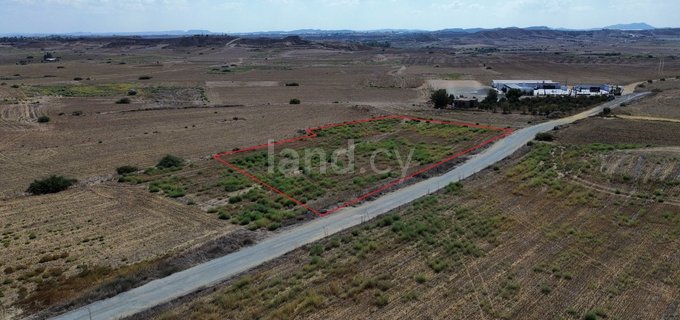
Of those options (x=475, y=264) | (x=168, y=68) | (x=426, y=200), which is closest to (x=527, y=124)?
(x=426, y=200)

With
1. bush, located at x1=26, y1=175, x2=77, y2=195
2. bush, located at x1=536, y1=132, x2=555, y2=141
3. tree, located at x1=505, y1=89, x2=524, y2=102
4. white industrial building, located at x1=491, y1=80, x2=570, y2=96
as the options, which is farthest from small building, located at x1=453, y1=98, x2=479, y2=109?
bush, located at x1=26, y1=175, x2=77, y2=195

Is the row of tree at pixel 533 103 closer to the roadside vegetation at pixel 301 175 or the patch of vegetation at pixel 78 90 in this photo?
the roadside vegetation at pixel 301 175

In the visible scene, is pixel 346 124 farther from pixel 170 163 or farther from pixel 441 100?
pixel 170 163

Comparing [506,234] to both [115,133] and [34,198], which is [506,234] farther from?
[115,133]

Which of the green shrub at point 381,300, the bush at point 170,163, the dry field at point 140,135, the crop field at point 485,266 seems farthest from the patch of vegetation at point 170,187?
the green shrub at point 381,300

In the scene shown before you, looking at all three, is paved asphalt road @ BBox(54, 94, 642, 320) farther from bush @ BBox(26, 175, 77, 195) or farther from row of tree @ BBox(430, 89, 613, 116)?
row of tree @ BBox(430, 89, 613, 116)

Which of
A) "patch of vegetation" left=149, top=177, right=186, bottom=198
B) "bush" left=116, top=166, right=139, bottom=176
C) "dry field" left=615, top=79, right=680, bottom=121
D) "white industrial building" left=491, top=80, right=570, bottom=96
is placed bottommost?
"patch of vegetation" left=149, top=177, right=186, bottom=198

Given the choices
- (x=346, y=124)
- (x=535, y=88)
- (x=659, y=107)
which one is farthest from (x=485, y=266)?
(x=535, y=88)
